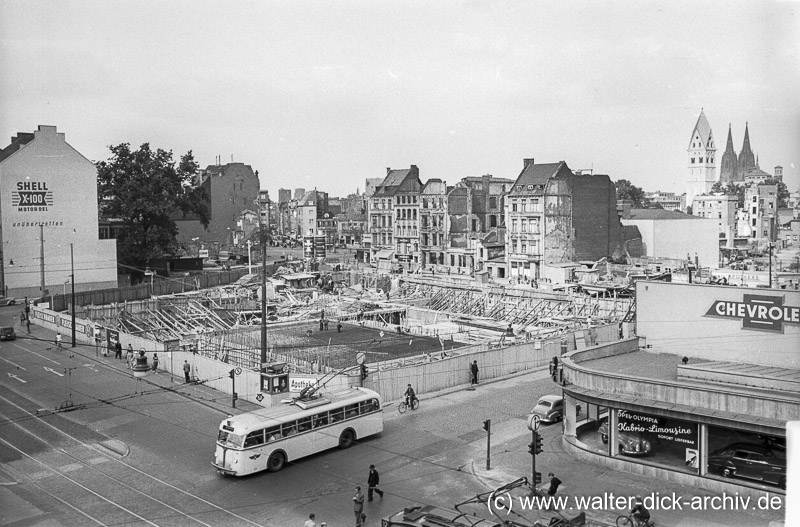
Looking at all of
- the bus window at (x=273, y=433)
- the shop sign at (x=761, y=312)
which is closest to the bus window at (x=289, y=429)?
the bus window at (x=273, y=433)

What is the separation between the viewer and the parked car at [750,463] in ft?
60.3

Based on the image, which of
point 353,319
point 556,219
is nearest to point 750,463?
point 353,319

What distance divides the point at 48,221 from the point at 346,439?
50.7 m

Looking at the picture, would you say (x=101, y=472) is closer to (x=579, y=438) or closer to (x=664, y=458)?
(x=579, y=438)

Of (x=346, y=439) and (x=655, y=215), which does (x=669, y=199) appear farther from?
(x=346, y=439)

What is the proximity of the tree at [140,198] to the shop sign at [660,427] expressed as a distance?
59.9 m

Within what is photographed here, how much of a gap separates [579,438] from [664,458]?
10.1ft

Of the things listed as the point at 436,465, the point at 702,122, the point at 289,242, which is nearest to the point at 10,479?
the point at 436,465

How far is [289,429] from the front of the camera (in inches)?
864

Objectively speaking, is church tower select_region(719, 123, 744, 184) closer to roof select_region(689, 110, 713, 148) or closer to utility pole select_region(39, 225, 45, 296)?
roof select_region(689, 110, 713, 148)

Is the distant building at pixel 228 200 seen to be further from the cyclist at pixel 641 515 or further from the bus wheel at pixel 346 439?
the cyclist at pixel 641 515

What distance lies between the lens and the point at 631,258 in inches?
3022

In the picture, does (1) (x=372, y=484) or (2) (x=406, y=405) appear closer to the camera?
(1) (x=372, y=484)

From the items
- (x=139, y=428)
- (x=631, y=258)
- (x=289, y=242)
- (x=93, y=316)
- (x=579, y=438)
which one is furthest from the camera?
(x=289, y=242)
